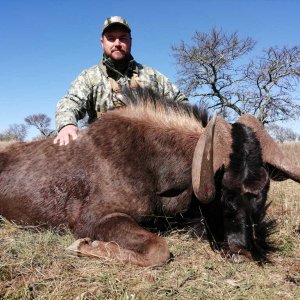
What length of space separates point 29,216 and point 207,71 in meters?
28.2

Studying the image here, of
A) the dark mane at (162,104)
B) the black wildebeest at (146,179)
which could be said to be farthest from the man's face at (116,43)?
the black wildebeest at (146,179)

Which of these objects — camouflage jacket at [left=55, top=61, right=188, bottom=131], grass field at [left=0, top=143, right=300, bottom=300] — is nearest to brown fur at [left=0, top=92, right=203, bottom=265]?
grass field at [left=0, top=143, right=300, bottom=300]

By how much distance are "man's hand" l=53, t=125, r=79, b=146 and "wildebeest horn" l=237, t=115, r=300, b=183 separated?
1.78m

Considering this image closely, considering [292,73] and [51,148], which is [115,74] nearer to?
[51,148]

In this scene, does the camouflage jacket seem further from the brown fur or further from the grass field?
the grass field

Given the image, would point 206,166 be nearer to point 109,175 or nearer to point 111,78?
point 109,175

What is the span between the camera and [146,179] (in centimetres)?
381

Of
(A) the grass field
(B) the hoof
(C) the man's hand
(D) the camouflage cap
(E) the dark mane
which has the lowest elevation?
(A) the grass field

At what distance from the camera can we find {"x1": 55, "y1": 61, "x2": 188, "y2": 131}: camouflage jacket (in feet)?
17.6

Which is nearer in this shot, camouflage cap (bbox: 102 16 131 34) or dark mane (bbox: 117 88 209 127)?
dark mane (bbox: 117 88 209 127)

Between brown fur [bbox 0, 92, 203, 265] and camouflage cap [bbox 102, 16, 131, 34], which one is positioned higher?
camouflage cap [bbox 102, 16, 131, 34]

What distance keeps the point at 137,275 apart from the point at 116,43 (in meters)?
3.79

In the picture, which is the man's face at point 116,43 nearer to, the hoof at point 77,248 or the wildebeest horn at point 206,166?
the wildebeest horn at point 206,166

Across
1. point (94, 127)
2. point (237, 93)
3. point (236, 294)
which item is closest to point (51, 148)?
point (94, 127)
